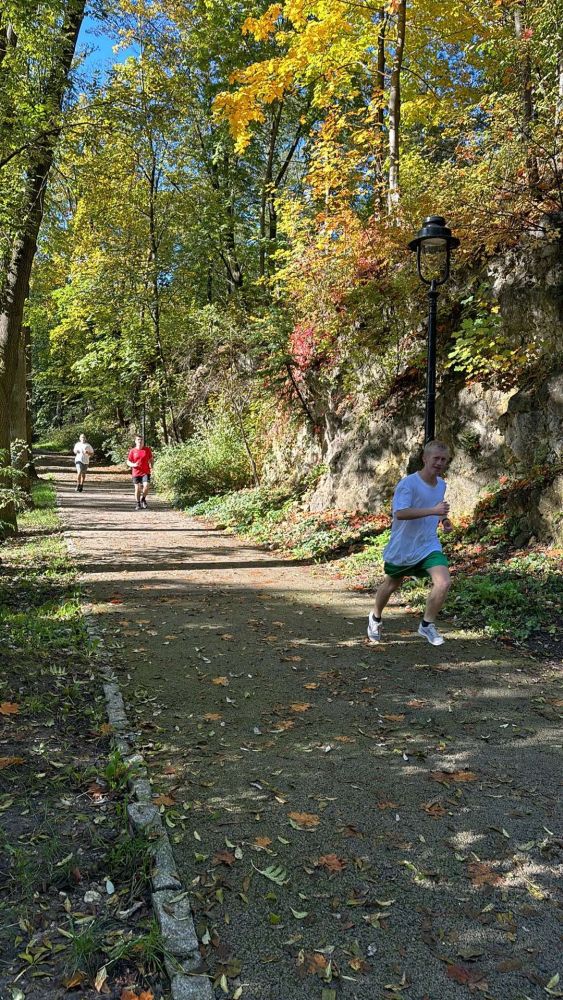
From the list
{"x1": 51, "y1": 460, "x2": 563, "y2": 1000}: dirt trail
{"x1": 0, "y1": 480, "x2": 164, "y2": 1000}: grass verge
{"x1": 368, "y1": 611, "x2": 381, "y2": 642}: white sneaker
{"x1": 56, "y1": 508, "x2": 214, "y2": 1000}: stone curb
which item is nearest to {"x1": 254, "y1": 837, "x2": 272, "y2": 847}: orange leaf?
{"x1": 51, "y1": 460, "x2": 563, "y2": 1000}: dirt trail

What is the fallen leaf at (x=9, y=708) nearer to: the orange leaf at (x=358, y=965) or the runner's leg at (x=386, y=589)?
the orange leaf at (x=358, y=965)

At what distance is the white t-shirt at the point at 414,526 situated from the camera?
18.0 ft

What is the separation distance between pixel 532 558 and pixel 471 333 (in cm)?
325

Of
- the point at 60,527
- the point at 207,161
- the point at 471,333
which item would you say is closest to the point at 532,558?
the point at 471,333

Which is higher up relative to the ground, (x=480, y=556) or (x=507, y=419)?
(x=507, y=419)

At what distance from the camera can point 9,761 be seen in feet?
12.1

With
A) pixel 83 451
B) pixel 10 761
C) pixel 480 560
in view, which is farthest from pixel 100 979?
pixel 83 451

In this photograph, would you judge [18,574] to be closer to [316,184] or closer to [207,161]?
[316,184]

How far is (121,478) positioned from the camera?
28.8 meters

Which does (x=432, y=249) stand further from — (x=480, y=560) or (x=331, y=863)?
(x=331, y=863)

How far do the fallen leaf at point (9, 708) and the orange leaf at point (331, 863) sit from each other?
246 centimetres

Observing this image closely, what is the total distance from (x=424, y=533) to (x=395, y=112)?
9.06 metres

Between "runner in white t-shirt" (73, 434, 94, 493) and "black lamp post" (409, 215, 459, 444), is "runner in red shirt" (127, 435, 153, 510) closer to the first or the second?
"runner in white t-shirt" (73, 434, 94, 493)

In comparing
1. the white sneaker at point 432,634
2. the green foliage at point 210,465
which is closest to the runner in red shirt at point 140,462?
the green foliage at point 210,465
